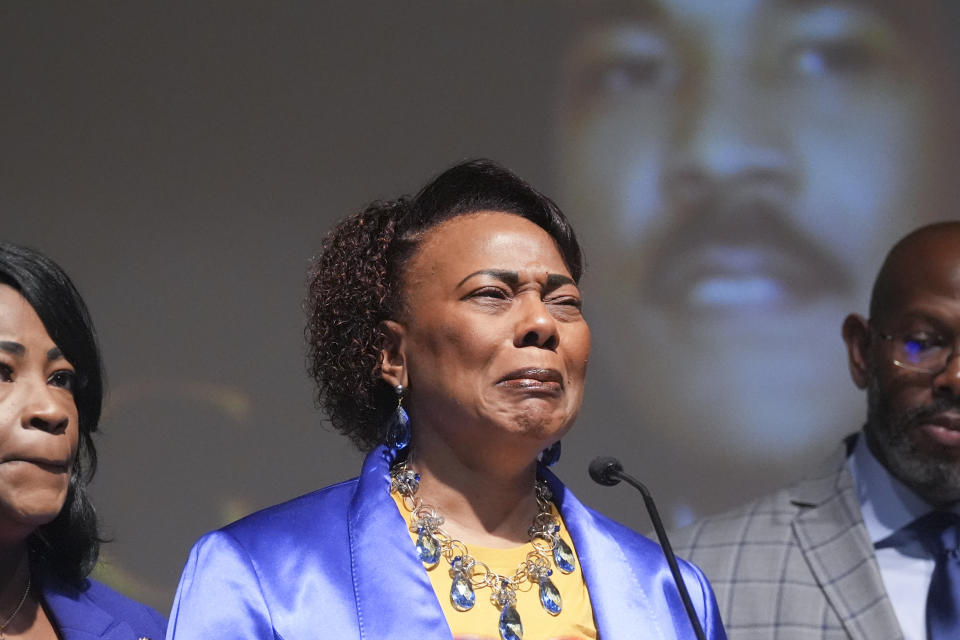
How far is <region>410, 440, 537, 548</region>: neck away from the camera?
236 cm

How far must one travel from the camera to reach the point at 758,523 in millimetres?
3357

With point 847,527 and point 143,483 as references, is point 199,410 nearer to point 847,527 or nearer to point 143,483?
point 143,483

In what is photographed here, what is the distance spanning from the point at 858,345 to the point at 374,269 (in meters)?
1.49

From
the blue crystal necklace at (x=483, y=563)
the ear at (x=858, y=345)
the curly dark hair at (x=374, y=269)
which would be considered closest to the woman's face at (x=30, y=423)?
the curly dark hair at (x=374, y=269)

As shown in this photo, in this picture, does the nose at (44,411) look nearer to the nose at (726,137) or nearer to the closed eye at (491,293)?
the closed eye at (491,293)

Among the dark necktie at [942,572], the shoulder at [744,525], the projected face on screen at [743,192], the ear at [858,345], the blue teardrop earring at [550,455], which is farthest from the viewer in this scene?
the projected face on screen at [743,192]

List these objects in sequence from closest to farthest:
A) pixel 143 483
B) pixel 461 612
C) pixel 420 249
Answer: pixel 461 612, pixel 420 249, pixel 143 483

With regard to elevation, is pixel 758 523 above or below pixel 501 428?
below

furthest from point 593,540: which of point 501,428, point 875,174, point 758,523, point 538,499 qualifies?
point 875,174

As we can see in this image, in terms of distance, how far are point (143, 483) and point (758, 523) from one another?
1509 millimetres

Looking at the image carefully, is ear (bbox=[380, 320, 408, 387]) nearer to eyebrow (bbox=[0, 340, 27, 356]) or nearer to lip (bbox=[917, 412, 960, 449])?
eyebrow (bbox=[0, 340, 27, 356])

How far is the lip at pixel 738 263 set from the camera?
3865 millimetres

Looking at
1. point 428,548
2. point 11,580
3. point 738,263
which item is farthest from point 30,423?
point 738,263

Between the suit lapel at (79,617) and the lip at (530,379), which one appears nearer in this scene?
the lip at (530,379)
